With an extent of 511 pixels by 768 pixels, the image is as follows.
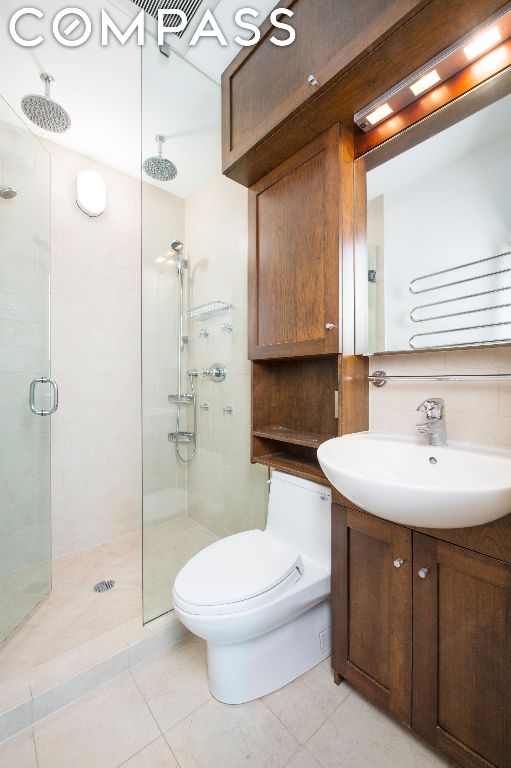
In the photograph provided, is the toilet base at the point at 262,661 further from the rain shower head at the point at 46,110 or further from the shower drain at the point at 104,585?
the rain shower head at the point at 46,110

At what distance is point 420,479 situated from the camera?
969mm

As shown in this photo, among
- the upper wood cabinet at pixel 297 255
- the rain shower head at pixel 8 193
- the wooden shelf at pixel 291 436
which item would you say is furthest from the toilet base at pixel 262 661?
the rain shower head at pixel 8 193

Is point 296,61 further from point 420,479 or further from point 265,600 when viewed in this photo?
point 265,600

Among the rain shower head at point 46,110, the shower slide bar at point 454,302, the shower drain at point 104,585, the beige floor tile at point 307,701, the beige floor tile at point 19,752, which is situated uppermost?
the rain shower head at point 46,110

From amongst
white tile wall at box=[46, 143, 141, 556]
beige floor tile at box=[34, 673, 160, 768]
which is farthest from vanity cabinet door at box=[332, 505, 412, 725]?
white tile wall at box=[46, 143, 141, 556]

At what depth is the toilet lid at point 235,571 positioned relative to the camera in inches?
40.3

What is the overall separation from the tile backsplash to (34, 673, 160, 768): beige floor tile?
1.29 meters

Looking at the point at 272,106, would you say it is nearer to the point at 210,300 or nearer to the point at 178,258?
the point at 178,258

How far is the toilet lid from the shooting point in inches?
40.3

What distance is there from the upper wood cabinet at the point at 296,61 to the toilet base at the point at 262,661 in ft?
6.05

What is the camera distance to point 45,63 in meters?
1.50

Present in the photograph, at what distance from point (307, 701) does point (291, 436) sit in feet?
3.04

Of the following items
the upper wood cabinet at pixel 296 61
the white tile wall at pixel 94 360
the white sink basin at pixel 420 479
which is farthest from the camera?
the white tile wall at pixel 94 360

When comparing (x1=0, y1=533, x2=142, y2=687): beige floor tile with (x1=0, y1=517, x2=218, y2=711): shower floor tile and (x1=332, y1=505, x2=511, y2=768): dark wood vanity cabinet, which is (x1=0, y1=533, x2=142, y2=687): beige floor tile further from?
(x1=332, y1=505, x2=511, y2=768): dark wood vanity cabinet
